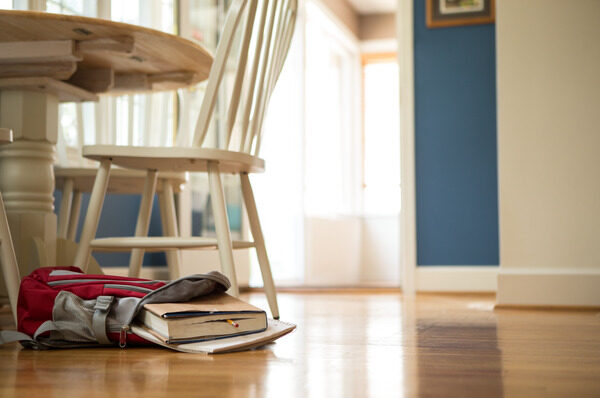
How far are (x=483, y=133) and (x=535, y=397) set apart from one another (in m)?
→ 3.19

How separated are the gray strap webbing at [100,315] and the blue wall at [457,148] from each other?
2.76 m

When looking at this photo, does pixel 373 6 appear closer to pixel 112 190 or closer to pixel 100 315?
pixel 112 190

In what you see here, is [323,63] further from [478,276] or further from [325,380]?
[325,380]

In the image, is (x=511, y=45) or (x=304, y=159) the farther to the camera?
(x=304, y=159)

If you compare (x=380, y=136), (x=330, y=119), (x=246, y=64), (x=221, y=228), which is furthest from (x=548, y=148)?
(x=380, y=136)

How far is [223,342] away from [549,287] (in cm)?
162

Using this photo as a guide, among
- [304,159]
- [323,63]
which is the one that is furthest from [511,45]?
[323,63]

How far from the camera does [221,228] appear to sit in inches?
75.5

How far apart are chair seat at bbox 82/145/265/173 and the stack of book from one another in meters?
0.43

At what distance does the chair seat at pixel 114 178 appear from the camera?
8.10 feet

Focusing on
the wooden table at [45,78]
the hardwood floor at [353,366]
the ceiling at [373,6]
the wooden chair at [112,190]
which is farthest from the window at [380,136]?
the hardwood floor at [353,366]

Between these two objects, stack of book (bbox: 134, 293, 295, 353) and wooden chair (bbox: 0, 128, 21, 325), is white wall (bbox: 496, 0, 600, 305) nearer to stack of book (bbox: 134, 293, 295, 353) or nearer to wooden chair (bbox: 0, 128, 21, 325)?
stack of book (bbox: 134, 293, 295, 353)

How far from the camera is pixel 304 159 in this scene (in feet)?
18.2

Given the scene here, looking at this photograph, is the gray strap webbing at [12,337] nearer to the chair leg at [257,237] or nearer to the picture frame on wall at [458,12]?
the chair leg at [257,237]
